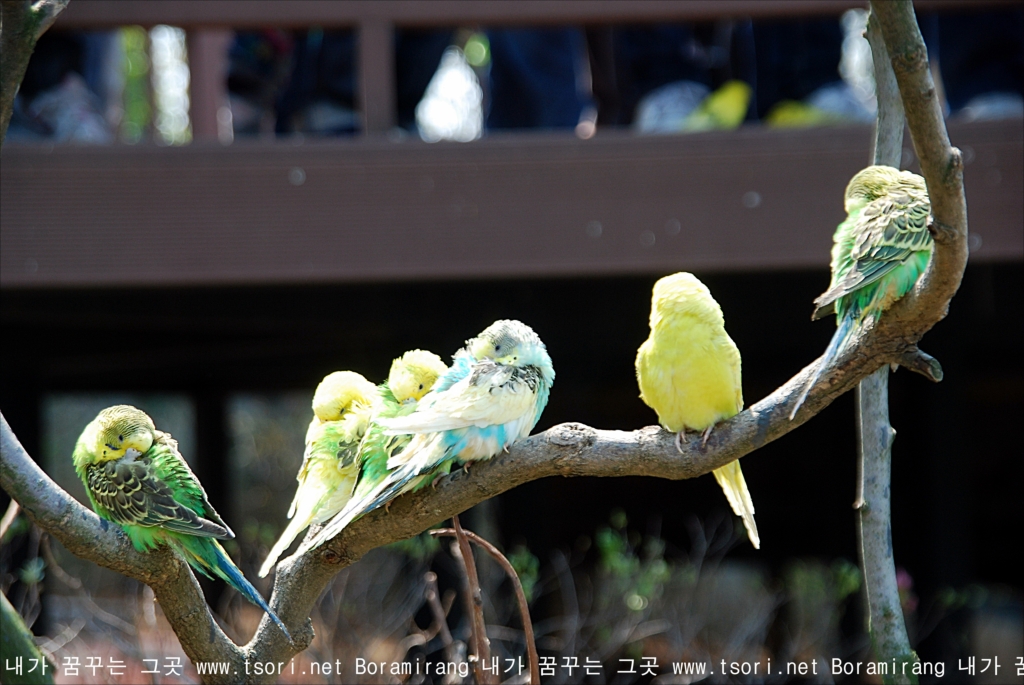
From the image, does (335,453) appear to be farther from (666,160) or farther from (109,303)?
(109,303)

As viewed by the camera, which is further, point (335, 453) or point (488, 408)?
point (335, 453)

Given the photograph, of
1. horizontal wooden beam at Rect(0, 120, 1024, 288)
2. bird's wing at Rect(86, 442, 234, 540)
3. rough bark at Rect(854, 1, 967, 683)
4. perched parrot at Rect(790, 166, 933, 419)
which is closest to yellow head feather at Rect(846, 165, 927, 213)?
perched parrot at Rect(790, 166, 933, 419)

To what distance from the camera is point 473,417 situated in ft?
6.40

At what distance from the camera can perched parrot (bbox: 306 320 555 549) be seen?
1954 millimetres

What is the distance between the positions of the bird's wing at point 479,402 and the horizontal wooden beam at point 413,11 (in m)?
2.10

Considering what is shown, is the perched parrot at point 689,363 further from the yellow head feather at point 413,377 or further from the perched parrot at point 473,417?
the yellow head feather at point 413,377

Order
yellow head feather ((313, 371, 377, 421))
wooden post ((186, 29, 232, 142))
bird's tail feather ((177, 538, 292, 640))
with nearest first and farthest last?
bird's tail feather ((177, 538, 292, 640)) < yellow head feather ((313, 371, 377, 421)) < wooden post ((186, 29, 232, 142))

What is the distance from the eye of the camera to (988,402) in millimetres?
7398

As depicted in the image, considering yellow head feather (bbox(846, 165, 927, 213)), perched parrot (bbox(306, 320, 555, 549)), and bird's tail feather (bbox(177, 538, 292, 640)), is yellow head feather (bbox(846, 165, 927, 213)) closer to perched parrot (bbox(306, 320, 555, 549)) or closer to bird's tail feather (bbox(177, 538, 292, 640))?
perched parrot (bbox(306, 320, 555, 549))

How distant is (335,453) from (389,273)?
1559 millimetres

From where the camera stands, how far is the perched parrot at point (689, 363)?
206cm

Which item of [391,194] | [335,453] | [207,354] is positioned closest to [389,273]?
[391,194]

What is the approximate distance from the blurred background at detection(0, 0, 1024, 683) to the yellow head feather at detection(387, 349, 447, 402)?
39.0 inches

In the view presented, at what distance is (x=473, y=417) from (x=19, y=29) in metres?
1.23
